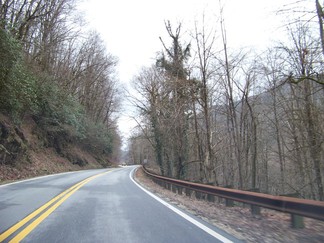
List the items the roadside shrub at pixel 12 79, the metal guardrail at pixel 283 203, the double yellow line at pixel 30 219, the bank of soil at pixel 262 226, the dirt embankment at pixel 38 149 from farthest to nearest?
1. the dirt embankment at pixel 38 149
2. the roadside shrub at pixel 12 79
3. the bank of soil at pixel 262 226
4. the double yellow line at pixel 30 219
5. the metal guardrail at pixel 283 203

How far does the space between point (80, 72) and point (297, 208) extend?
40.8 metres

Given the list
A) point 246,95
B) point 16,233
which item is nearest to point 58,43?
point 246,95

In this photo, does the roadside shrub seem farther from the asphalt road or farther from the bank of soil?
the bank of soil

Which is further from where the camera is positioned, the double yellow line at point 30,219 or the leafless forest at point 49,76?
the leafless forest at point 49,76

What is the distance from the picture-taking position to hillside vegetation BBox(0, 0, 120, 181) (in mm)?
20719

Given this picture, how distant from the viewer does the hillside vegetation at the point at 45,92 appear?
2072cm

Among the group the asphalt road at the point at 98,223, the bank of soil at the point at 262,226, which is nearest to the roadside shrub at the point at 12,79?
the asphalt road at the point at 98,223

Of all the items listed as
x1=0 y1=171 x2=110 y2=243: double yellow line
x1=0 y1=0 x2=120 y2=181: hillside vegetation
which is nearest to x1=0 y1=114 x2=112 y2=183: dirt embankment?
x1=0 y1=0 x2=120 y2=181: hillside vegetation

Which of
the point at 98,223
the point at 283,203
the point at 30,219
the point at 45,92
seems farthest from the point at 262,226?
the point at 45,92

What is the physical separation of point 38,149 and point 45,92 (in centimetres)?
557

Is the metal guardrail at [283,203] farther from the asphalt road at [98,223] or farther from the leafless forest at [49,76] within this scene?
the leafless forest at [49,76]

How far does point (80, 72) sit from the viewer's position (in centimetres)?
4356

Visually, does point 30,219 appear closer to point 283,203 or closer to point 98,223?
point 98,223

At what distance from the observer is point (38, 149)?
105 feet
